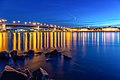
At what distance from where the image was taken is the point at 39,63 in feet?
53.4

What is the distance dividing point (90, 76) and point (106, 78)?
31.8 inches

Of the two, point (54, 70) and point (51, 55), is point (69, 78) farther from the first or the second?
point (51, 55)

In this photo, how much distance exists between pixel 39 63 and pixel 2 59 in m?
2.50

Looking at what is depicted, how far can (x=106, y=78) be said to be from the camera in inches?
482

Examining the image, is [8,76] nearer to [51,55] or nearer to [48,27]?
[51,55]

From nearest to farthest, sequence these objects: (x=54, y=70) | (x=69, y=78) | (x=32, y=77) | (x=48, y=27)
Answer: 1. (x=32, y=77)
2. (x=69, y=78)
3. (x=54, y=70)
4. (x=48, y=27)

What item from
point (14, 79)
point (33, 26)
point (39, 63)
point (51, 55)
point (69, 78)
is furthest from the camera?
point (33, 26)

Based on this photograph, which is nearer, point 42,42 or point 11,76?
point 11,76

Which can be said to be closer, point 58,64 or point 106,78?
point 106,78

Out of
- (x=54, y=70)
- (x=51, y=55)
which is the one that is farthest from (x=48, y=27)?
(x=54, y=70)

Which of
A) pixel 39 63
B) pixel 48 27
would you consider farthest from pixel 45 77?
pixel 48 27

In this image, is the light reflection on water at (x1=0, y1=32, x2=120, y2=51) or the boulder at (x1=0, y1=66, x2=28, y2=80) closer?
the boulder at (x1=0, y1=66, x2=28, y2=80)

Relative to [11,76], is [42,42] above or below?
above

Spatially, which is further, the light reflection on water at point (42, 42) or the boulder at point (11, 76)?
the light reflection on water at point (42, 42)
